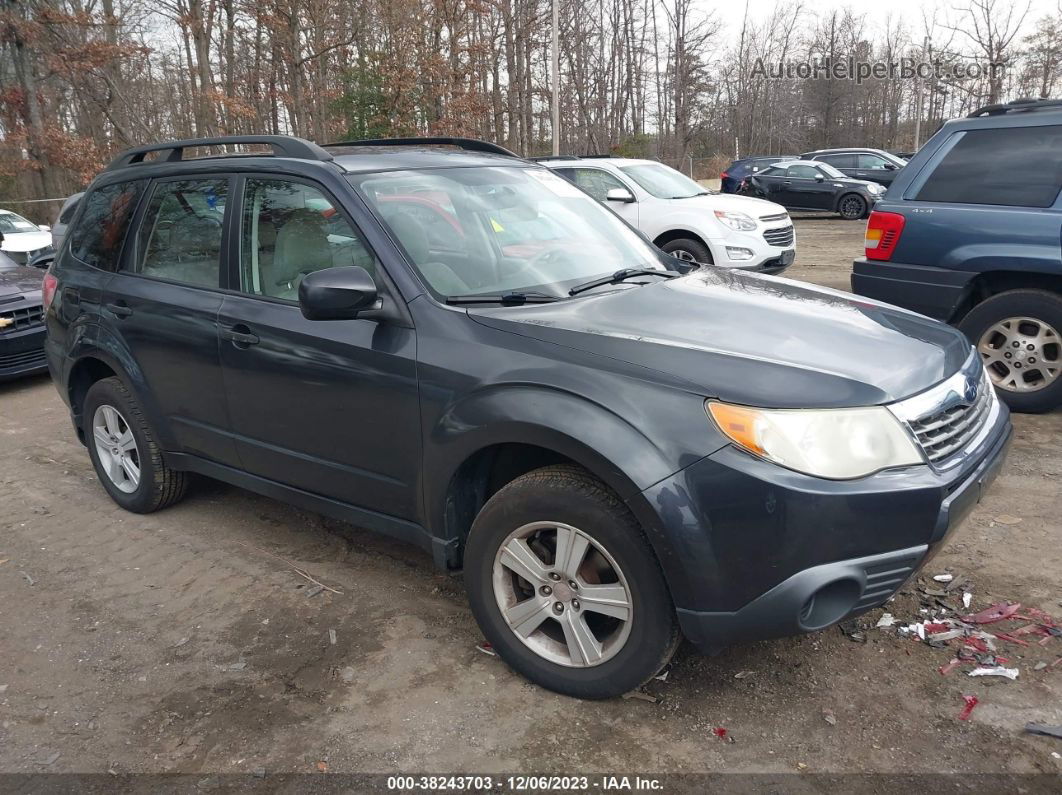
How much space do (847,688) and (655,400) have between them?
4.12 ft

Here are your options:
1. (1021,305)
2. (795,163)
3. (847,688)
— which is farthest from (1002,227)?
(795,163)

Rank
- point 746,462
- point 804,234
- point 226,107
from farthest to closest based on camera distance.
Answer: point 226,107 < point 804,234 < point 746,462

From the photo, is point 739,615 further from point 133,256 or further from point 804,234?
point 804,234

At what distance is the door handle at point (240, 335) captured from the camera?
Result: 3527mm

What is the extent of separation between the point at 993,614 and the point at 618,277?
1965mm

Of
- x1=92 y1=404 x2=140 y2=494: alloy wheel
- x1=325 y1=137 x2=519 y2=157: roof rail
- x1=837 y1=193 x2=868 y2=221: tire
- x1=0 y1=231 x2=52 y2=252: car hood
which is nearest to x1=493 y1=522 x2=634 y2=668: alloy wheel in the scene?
x1=325 y1=137 x2=519 y2=157: roof rail

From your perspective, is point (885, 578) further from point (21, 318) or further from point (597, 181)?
point (597, 181)

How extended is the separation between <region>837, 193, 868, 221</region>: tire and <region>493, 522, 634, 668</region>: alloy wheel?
21.1 meters

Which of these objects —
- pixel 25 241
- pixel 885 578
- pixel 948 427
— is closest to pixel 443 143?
pixel 948 427

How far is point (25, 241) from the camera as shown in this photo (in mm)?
14312

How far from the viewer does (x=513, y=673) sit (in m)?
3.03

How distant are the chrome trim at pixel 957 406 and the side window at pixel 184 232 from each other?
2899 millimetres

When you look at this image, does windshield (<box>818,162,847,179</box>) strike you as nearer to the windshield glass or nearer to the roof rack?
the windshield glass

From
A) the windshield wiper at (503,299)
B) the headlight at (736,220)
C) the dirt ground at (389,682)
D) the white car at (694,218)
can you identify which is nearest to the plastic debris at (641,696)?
the dirt ground at (389,682)
